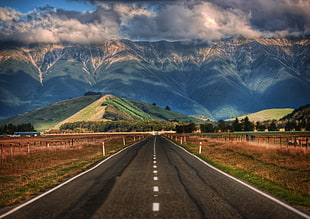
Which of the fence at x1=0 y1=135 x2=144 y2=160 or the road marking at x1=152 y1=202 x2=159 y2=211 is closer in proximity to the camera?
the road marking at x1=152 y1=202 x2=159 y2=211

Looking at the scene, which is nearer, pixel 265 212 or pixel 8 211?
pixel 265 212

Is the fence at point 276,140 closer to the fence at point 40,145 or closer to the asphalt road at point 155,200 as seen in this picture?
the fence at point 40,145

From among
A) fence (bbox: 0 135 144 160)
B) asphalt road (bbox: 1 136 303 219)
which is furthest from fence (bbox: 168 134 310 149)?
asphalt road (bbox: 1 136 303 219)

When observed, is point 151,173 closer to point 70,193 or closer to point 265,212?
point 70,193

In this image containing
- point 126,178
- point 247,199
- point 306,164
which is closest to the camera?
point 247,199

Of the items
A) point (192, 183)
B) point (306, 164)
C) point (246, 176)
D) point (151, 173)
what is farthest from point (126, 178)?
point (306, 164)

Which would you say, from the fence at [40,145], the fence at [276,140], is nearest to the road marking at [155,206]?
the fence at [40,145]

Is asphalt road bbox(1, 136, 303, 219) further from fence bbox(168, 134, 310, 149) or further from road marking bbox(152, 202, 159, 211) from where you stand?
fence bbox(168, 134, 310, 149)

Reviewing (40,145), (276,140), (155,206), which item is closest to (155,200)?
(155,206)

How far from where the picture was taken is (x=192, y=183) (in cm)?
1630

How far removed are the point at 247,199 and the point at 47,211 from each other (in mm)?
6649

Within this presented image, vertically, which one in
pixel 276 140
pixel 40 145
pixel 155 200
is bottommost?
pixel 276 140

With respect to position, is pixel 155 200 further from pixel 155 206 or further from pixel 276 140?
pixel 276 140

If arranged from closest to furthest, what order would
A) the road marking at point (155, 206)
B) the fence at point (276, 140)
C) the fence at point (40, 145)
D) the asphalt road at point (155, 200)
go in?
the asphalt road at point (155, 200)
the road marking at point (155, 206)
the fence at point (40, 145)
the fence at point (276, 140)
